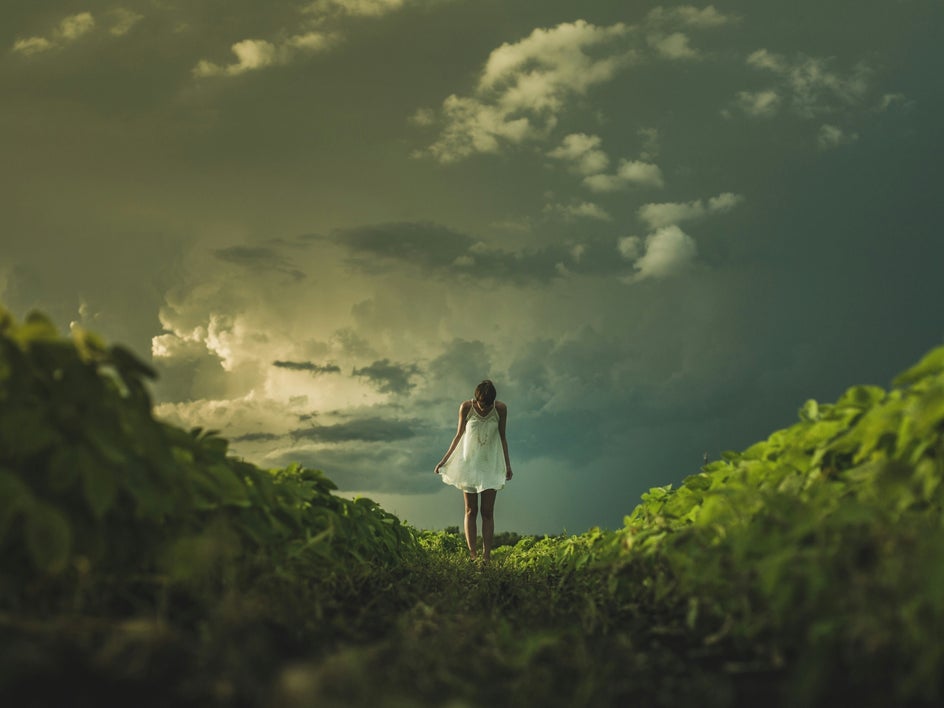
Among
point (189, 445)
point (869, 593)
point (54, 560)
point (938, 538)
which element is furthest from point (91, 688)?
point (938, 538)

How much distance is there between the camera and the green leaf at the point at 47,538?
2490mm

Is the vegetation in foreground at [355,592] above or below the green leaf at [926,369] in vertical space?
below

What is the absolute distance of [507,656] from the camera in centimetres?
307

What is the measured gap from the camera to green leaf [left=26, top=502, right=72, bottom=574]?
8.17 feet

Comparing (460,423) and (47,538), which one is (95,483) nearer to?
(47,538)

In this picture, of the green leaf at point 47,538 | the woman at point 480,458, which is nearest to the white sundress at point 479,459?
the woman at point 480,458

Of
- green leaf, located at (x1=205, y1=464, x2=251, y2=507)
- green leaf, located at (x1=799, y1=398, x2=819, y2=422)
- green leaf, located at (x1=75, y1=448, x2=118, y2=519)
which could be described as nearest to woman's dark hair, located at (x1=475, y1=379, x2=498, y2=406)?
green leaf, located at (x1=799, y1=398, x2=819, y2=422)

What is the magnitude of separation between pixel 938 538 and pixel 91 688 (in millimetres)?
2649

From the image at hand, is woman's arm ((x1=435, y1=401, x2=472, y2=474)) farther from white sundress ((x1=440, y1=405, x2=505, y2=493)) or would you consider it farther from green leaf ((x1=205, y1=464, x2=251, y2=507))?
green leaf ((x1=205, y1=464, x2=251, y2=507))

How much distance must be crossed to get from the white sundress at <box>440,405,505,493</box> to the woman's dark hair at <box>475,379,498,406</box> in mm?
234

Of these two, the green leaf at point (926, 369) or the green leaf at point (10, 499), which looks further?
the green leaf at point (926, 369)

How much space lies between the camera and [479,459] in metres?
12.0

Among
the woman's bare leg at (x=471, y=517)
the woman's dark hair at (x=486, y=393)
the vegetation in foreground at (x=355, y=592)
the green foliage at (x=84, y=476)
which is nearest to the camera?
the vegetation in foreground at (x=355, y=592)

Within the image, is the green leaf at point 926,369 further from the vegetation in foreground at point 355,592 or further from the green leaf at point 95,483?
the green leaf at point 95,483
